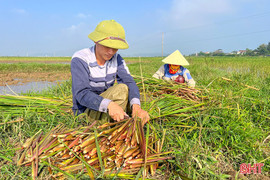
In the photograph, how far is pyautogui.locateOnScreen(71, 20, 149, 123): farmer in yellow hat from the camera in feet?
4.89

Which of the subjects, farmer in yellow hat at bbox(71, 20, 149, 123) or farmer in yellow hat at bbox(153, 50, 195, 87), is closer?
farmer in yellow hat at bbox(71, 20, 149, 123)

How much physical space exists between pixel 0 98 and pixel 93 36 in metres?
1.34

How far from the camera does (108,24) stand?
63.5 inches

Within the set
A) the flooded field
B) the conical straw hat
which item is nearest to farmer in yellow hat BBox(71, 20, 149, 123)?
the flooded field

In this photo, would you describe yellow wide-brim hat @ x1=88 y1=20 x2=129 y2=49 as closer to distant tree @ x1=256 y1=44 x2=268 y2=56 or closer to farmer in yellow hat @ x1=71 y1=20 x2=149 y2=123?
farmer in yellow hat @ x1=71 y1=20 x2=149 y2=123

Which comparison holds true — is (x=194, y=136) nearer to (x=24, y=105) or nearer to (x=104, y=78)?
(x=104, y=78)

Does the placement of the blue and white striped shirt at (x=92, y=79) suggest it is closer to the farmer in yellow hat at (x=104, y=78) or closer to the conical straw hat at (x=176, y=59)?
the farmer in yellow hat at (x=104, y=78)

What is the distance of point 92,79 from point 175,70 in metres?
1.73

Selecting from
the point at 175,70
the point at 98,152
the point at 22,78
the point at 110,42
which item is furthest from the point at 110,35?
the point at 22,78

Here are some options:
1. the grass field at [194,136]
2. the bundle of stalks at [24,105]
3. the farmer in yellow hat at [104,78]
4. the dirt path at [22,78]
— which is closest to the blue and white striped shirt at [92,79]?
the farmer in yellow hat at [104,78]

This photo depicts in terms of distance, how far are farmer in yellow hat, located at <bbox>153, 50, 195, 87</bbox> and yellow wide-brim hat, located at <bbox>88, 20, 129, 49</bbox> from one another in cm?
150

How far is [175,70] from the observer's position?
3.08 metres

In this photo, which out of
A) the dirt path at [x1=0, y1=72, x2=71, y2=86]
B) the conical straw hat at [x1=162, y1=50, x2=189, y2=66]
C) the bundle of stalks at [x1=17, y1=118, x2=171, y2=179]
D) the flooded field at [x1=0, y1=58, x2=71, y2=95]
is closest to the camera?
the bundle of stalks at [x1=17, y1=118, x2=171, y2=179]

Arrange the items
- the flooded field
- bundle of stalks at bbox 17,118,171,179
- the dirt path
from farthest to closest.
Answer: the dirt path → the flooded field → bundle of stalks at bbox 17,118,171,179
